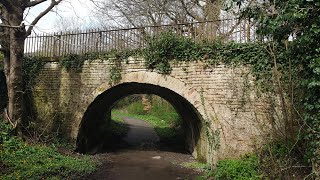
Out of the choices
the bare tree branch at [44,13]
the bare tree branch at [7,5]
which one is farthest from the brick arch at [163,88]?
the bare tree branch at [7,5]

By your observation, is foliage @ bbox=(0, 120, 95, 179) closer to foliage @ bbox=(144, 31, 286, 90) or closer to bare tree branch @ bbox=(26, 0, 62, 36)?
bare tree branch @ bbox=(26, 0, 62, 36)

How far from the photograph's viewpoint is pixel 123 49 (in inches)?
413

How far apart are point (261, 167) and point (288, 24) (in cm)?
344

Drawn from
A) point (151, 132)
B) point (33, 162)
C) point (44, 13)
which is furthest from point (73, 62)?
point (151, 132)

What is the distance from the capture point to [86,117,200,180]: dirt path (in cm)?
898

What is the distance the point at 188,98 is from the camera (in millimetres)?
9523

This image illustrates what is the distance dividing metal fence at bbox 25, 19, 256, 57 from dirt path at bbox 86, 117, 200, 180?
414cm

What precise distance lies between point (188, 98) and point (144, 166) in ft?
9.75

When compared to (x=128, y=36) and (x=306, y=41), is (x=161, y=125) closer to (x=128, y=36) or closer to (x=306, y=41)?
(x=128, y=36)

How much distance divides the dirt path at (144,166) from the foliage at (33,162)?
24.1 inches

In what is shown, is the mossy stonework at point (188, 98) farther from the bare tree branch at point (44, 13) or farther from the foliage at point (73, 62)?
the bare tree branch at point (44, 13)

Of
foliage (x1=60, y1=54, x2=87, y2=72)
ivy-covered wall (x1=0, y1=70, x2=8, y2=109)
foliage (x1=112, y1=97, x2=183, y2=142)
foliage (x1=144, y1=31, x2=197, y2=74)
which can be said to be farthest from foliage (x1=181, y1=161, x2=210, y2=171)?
ivy-covered wall (x1=0, y1=70, x2=8, y2=109)

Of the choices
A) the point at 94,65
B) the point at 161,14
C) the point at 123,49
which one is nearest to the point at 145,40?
the point at 123,49

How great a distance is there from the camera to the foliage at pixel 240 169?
24.1 feet
